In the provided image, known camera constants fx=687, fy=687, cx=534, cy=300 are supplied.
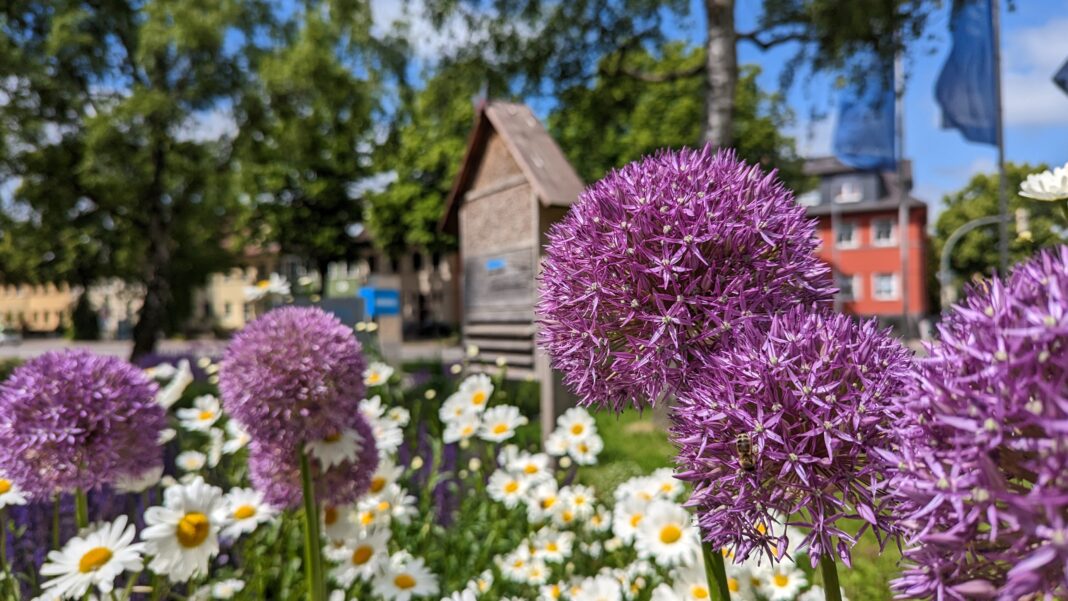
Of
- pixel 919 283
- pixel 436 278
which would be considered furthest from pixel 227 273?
pixel 919 283

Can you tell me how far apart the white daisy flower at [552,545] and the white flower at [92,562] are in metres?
1.75

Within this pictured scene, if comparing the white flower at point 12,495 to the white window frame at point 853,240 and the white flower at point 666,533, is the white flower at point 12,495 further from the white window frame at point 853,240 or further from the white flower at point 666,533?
the white window frame at point 853,240

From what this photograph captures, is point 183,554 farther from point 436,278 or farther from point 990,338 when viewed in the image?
point 436,278

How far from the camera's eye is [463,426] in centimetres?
367

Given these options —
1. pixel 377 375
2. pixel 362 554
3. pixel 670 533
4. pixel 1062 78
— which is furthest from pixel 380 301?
pixel 1062 78

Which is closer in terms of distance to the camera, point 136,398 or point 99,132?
point 136,398

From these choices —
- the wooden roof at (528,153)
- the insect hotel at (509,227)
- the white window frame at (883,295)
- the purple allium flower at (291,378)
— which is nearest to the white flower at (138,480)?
the purple allium flower at (291,378)

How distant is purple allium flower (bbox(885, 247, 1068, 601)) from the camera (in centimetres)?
72

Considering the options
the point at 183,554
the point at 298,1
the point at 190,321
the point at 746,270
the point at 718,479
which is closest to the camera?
the point at 718,479

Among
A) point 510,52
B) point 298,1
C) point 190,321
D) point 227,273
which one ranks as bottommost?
point 190,321

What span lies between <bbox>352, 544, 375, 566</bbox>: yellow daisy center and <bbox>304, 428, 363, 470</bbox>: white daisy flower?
2.28 ft

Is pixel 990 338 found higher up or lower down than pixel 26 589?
higher up

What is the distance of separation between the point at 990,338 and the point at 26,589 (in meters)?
3.92

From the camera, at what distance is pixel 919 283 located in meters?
44.9
